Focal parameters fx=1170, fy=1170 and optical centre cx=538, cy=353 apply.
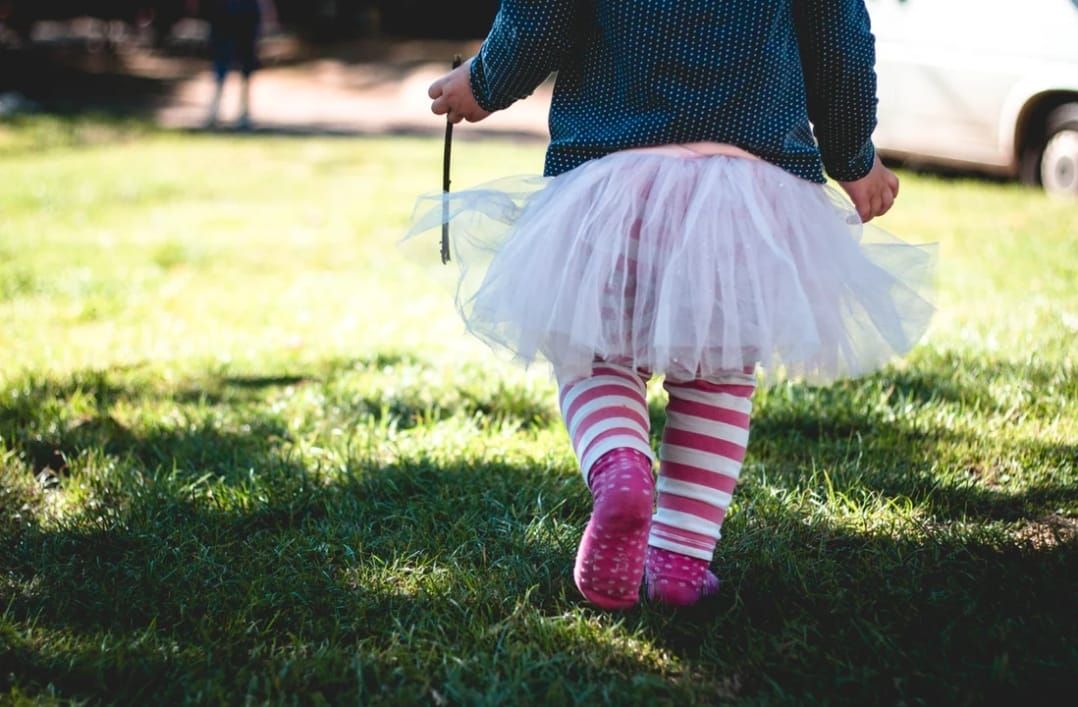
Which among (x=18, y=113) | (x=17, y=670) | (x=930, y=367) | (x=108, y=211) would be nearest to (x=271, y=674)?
(x=17, y=670)

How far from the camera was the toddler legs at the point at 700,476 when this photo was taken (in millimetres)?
2152

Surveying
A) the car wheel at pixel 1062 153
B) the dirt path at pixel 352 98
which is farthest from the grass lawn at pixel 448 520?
the dirt path at pixel 352 98

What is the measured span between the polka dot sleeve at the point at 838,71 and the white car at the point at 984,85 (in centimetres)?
599

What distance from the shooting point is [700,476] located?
216 centimetres

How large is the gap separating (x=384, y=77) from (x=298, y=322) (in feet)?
48.5

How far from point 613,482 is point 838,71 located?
882 millimetres

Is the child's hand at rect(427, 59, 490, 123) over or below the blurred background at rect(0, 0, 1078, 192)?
over

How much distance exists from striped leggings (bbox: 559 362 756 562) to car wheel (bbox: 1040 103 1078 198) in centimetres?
650

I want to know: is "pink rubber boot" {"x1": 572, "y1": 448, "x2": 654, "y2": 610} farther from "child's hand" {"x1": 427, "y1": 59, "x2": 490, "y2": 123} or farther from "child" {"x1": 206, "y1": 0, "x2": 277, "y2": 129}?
"child" {"x1": 206, "y1": 0, "x2": 277, "y2": 129}

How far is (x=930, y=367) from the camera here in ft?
11.9

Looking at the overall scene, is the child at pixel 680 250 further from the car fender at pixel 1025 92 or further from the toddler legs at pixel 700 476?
the car fender at pixel 1025 92

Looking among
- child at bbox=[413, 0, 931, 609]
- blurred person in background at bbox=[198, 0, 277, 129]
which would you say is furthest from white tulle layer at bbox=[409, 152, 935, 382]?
blurred person in background at bbox=[198, 0, 277, 129]

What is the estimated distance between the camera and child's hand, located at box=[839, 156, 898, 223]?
2.39 meters

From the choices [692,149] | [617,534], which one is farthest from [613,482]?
[692,149]
